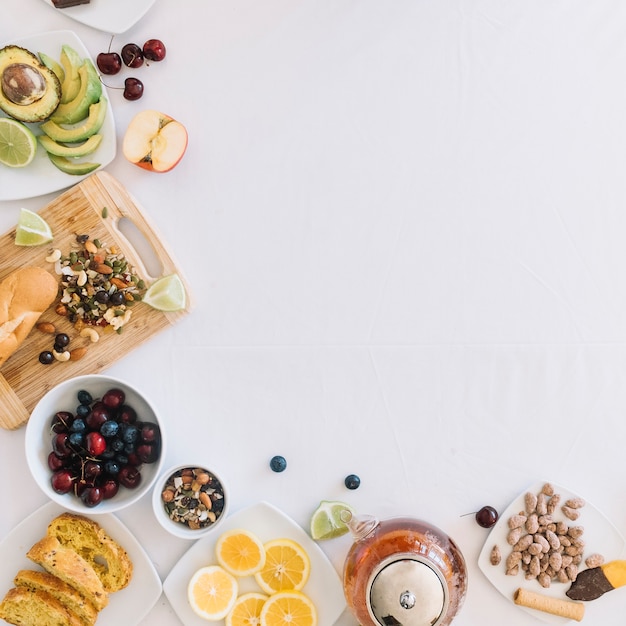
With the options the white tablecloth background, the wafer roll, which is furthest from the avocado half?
the wafer roll

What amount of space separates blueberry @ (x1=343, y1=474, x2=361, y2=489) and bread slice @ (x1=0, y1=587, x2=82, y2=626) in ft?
2.11

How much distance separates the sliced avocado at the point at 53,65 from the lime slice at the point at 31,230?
31 cm

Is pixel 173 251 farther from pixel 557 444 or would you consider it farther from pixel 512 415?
pixel 557 444

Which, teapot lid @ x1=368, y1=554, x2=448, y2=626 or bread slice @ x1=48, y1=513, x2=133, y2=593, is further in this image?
bread slice @ x1=48, y1=513, x2=133, y2=593

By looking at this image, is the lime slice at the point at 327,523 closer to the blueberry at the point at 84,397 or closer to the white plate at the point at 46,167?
the blueberry at the point at 84,397

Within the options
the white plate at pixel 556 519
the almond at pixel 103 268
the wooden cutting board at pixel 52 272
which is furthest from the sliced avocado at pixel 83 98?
the white plate at pixel 556 519

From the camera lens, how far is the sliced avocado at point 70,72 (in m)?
1.41

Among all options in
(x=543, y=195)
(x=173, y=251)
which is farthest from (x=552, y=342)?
(x=173, y=251)

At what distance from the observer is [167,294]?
1393mm

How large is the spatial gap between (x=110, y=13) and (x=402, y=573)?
1.32 m

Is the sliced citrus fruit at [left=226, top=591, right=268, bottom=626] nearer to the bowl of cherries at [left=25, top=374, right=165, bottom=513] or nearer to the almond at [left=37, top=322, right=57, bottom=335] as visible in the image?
the bowl of cherries at [left=25, top=374, right=165, bottom=513]

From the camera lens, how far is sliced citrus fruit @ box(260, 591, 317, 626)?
1394 millimetres

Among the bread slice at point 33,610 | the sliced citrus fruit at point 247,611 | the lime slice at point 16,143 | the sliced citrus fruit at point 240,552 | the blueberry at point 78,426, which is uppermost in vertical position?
the lime slice at point 16,143

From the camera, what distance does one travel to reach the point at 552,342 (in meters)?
1.51
